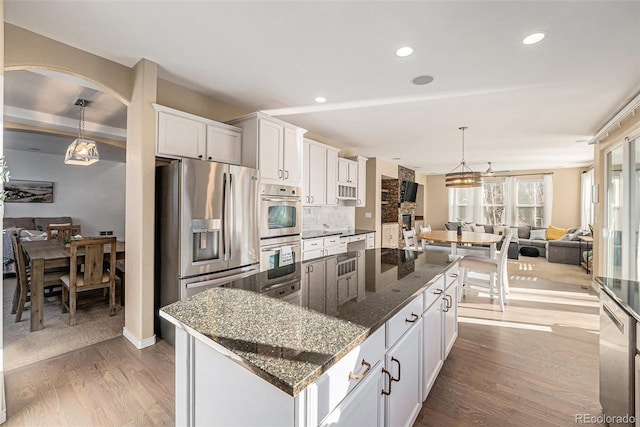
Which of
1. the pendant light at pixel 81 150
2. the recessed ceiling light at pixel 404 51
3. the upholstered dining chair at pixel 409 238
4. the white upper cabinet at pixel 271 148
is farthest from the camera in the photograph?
the upholstered dining chair at pixel 409 238

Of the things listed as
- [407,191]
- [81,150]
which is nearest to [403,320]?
[81,150]

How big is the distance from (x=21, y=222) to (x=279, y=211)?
6.31m

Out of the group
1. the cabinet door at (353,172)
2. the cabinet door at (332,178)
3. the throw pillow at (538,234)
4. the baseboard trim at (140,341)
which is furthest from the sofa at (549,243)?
the baseboard trim at (140,341)

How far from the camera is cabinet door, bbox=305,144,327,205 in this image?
14.9 ft

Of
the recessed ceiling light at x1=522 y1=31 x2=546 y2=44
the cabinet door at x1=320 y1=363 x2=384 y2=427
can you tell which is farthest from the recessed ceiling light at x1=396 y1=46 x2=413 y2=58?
the cabinet door at x1=320 y1=363 x2=384 y2=427

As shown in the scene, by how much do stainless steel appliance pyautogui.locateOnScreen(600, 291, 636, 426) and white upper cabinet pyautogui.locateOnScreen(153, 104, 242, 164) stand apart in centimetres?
336

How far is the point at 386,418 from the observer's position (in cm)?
127

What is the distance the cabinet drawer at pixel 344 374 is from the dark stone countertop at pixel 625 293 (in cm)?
116

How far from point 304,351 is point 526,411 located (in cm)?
191

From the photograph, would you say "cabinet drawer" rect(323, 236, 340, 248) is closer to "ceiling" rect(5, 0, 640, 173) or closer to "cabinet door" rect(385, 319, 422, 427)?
"ceiling" rect(5, 0, 640, 173)

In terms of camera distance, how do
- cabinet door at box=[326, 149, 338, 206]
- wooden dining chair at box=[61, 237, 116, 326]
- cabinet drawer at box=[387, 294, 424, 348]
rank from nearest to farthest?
1. cabinet drawer at box=[387, 294, 424, 348]
2. wooden dining chair at box=[61, 237, 116, 326]
3. cabinet door at box=[326, 149, 338, 206]

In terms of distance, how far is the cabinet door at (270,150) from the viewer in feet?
10.9

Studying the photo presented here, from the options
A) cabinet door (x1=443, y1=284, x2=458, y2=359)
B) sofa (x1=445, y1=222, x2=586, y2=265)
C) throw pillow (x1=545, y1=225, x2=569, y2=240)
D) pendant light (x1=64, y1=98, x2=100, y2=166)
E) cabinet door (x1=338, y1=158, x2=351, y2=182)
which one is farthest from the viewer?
throw pillow (x1=545, y1=225, x2=569, y2=240)

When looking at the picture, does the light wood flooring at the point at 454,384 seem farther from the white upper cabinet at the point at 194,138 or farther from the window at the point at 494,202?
the window at the point at 494,202
